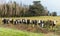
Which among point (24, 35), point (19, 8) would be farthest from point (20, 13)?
point (24, 35)

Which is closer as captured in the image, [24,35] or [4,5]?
[24,35]

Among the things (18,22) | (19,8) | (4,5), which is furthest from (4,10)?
(18,22)

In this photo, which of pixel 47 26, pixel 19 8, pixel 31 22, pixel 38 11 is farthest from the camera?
pixel 38 11

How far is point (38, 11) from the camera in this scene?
129 feet

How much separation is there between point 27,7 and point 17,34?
86.4 feet

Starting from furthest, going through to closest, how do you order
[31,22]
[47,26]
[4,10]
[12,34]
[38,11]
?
[38,11], [4,10], [31,22], [47,26], [12,34]

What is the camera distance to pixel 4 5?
113ft

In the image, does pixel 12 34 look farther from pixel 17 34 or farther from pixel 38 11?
pixel 38 11

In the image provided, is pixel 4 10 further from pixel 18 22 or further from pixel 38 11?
pixel 18 22

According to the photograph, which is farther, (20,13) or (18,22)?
(20,13)

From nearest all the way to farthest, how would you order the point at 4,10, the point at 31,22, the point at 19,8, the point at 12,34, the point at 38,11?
the point at 12,34 → the point at 31,22 → the point at 4,10 → the point at 19,8 → the point at 38,11

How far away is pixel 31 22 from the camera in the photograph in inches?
856

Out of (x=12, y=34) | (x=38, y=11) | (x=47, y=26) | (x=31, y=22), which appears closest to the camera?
(x=12, y=34)

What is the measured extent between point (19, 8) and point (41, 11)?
5.92 m
